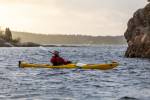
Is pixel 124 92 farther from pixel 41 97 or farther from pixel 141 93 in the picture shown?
pixel 41 97

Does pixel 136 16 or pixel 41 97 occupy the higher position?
pixel 136 16

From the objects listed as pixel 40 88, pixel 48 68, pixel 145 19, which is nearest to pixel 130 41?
pixel 145 19

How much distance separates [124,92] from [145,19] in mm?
60890

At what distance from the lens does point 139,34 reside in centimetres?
8738

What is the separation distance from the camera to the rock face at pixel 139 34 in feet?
272

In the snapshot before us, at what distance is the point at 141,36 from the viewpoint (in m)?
84.9

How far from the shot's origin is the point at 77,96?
96.1ft

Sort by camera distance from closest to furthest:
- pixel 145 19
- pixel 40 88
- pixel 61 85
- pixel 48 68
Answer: pixel 40 88 < pixel 61 85 < pixel 48 68 < pixel 145 19

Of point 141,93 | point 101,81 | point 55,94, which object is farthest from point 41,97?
point 101,81

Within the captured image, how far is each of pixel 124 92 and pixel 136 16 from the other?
64665 millimetres

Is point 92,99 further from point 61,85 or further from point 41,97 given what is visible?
point 61,85

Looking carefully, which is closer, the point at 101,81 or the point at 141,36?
the point at 101,81

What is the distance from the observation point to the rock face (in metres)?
82.8

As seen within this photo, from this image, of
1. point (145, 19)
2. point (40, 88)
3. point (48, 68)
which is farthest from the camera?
point (145, 19)
